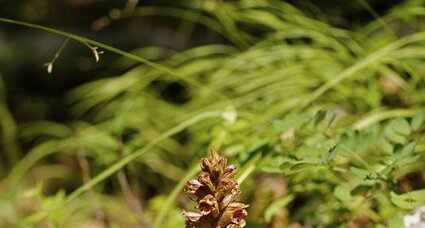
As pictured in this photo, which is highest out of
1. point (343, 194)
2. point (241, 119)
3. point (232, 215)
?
point (241, 119)

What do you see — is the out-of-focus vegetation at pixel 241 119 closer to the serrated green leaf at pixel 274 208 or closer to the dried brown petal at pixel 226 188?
the serrated green leaf at pixel 274 208

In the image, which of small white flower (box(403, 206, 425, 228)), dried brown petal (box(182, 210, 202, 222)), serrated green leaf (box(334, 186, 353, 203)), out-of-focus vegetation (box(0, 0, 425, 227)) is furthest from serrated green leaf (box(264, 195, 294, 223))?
dried brown petal (box(182, 210, 202, 222))

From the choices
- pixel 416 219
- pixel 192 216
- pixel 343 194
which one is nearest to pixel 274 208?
pixel 343 194

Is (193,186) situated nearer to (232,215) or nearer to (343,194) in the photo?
(232,215)

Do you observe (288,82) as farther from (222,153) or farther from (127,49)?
(127,49)

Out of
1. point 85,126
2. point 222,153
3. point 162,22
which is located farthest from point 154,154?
point 162,22

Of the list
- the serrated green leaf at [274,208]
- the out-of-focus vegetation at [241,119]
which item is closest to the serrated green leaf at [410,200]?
the out-of-focus vegetation at [241,119]
